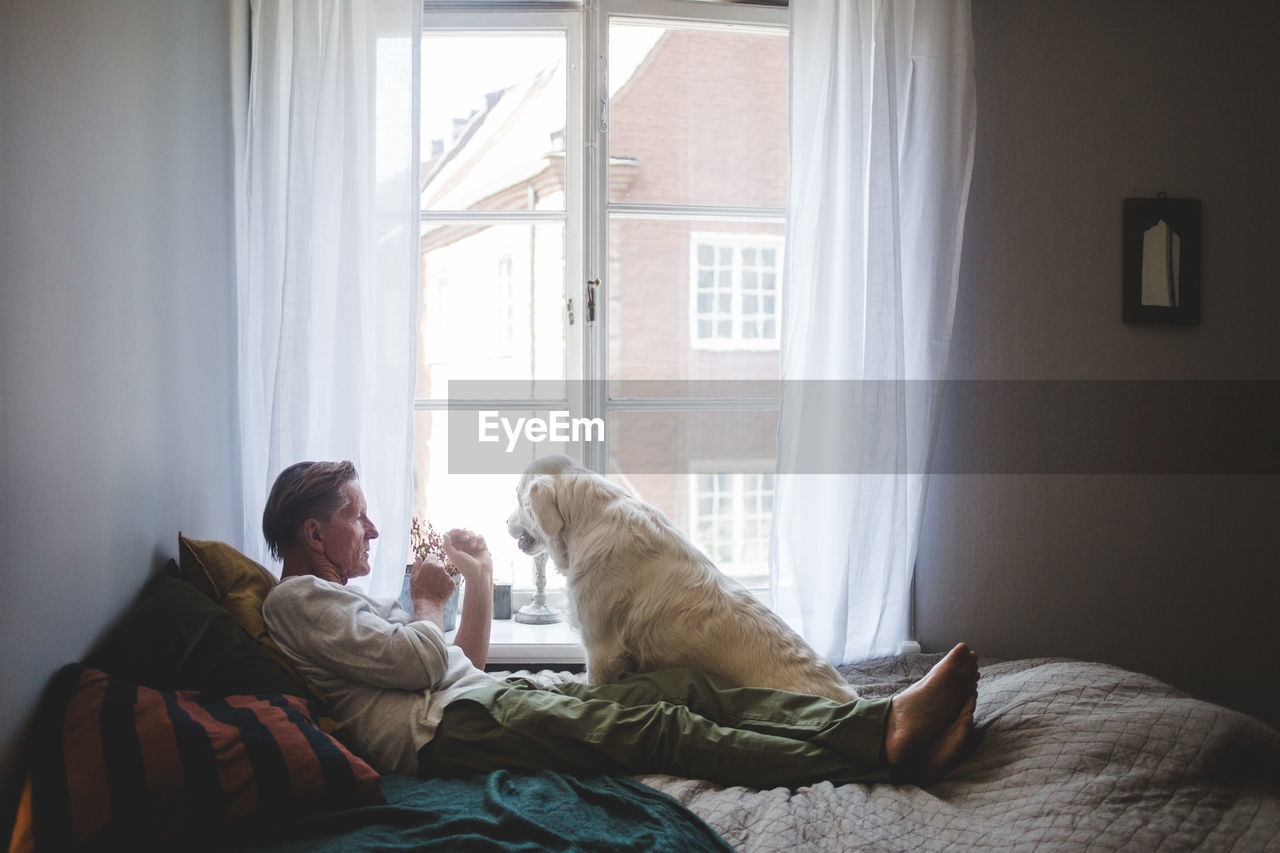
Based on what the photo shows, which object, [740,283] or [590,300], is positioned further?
[740,283]

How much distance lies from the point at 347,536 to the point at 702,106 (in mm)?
1817

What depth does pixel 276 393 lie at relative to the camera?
90.2 inches

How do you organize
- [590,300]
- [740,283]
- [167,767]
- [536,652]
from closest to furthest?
[167,767], [536,652], [590,300], [740,283]

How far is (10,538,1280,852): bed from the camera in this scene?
1.29 meters

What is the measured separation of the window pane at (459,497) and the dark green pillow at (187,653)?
114 cm

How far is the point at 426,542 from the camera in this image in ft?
8.48

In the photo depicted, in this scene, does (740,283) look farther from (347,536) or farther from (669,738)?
(669,738)

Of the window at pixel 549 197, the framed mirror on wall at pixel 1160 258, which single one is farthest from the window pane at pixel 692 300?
the framed mirror on wall at pixel 1160 258

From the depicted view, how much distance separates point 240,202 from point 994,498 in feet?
7.19

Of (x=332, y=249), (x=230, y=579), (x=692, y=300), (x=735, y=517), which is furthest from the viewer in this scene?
(x=692, y=300)

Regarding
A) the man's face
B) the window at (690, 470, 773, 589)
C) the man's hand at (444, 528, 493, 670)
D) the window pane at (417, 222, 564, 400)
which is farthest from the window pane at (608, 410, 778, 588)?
the man's face

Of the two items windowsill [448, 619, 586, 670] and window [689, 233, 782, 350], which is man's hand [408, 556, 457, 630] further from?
window [689, 233, 782, 350]

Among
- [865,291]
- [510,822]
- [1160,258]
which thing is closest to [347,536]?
[510,822]

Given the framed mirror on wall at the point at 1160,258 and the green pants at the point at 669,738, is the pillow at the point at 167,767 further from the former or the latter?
the framed mirror on wall at the point at 1160,258
